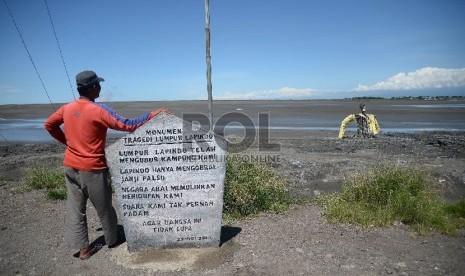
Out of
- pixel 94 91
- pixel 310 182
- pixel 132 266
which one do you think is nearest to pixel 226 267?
pixel 132 266

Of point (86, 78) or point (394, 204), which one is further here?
point (394, 204)

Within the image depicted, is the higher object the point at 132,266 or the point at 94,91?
the point at 94,91

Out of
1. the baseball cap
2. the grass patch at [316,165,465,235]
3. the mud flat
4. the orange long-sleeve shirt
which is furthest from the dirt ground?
the baseball cap

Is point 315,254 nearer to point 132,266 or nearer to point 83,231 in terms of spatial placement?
point 132,266

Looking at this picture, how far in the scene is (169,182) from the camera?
493cm

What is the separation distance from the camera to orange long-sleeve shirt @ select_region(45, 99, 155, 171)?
4512mm

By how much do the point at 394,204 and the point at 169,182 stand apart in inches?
138

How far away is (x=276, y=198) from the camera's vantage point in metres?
6.81

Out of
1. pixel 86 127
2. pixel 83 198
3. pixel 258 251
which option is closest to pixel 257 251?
pixel 258 251

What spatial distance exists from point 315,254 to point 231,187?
6.01ft

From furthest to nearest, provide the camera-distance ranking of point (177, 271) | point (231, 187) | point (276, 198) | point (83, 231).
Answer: point (276, 198) → point (231, 187) → point (83, 231) → point (177, 271)

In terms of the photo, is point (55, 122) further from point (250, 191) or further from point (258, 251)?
point (250, 191)

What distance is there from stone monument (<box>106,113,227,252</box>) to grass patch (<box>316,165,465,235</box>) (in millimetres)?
2219

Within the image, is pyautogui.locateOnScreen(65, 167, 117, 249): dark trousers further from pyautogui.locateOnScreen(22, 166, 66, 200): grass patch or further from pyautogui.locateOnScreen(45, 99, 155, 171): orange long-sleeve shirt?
pyautogui.locateOnScreen(22, 166, 66, 200): grass patch
